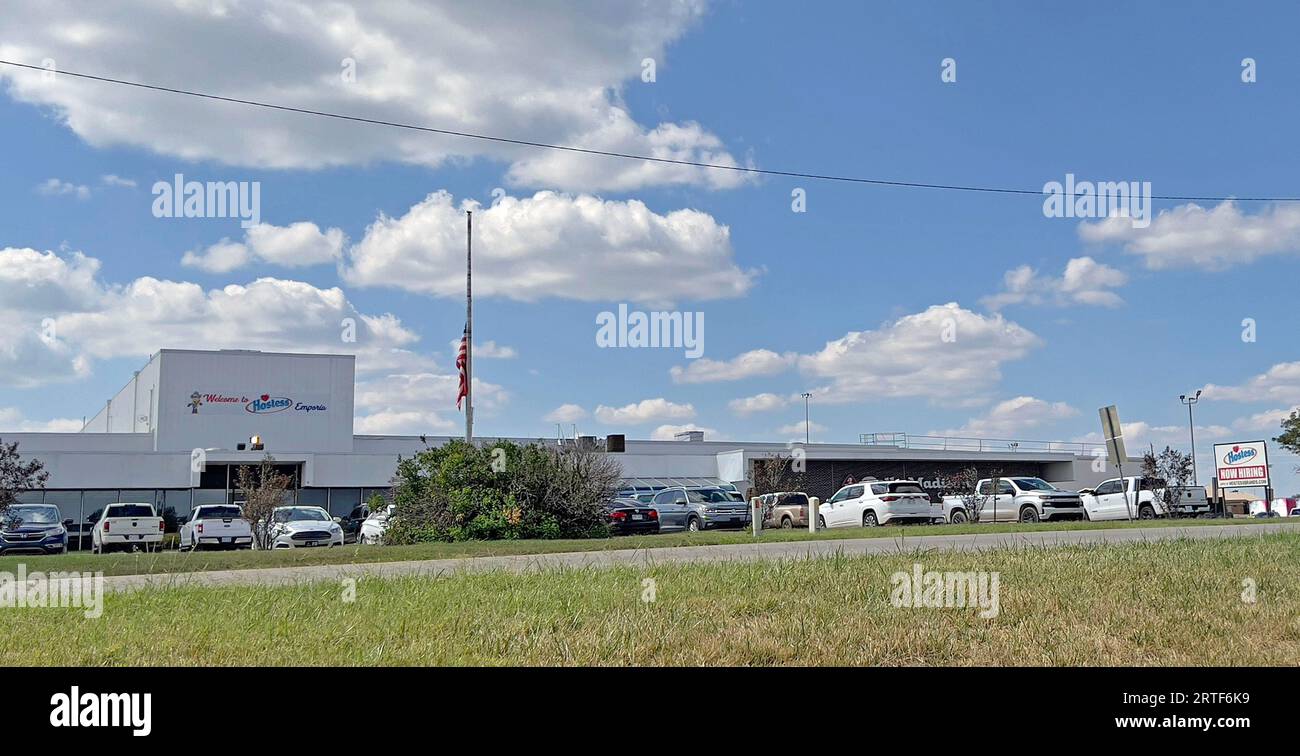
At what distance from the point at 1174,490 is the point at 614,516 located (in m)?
20.3

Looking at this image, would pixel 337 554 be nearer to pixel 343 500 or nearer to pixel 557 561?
pixel 557 561

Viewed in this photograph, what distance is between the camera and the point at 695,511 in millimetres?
32875

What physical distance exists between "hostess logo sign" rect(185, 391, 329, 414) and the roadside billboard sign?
4248 cm

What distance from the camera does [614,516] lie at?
29.1 meters

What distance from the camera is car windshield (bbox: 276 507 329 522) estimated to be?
1130 inches

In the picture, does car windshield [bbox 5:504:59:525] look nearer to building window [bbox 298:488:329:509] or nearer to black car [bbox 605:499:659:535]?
black car [bbox 605:499:659:535]

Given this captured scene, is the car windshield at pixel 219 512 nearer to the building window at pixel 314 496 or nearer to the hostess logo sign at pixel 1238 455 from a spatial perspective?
the building window at pixel 314 496

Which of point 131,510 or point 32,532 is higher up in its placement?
point 131,510

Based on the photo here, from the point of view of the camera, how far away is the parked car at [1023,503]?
112 ft

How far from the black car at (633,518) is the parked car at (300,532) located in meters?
7.19

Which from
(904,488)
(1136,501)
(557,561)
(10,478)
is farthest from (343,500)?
(557,561)

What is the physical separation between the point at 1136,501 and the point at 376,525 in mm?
23369

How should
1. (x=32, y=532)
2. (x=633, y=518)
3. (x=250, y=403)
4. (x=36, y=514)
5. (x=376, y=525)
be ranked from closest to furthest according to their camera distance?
1. (x=376, y=525)
2. (x=32, y=532)
3. (x=633, y=518)
4. (x=36, y=514)
5. (x=250, y=403)
